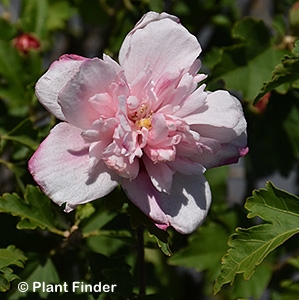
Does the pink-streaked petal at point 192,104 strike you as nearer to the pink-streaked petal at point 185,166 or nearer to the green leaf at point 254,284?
the pink-streaked petal at point 185,166

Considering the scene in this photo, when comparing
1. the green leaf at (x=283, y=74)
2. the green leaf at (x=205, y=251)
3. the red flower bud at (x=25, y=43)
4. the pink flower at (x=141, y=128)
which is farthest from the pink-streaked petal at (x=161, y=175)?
the red flower bud at (x=25, y=43)

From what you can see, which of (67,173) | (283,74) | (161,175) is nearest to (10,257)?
(67,173)

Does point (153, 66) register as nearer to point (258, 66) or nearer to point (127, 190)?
point (127, 190)

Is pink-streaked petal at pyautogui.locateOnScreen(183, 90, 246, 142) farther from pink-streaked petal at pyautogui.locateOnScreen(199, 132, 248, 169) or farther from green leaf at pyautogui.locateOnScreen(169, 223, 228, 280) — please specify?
green leaf at pyautogui.locateOnScreen(169, 223, 228, 280)

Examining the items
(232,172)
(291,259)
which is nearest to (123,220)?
(291,259)

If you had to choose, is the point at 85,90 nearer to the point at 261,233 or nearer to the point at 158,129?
the point at 158,129

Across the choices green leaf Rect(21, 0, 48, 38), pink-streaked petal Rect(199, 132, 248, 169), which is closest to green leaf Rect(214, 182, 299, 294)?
pink-streaked petal Rect(199, 132, 248, 169)
